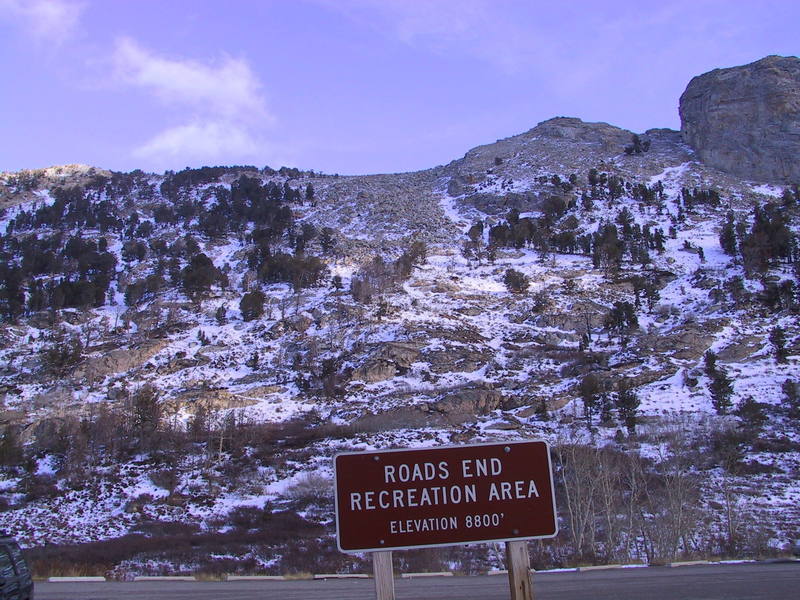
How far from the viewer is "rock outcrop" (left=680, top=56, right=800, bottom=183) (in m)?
115

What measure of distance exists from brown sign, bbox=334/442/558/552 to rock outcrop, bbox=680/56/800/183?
131214 millimetres

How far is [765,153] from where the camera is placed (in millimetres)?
116000

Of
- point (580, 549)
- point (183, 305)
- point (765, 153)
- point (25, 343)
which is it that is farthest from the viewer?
point (765, 153)

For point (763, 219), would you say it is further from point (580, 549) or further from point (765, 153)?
point (580, 549)

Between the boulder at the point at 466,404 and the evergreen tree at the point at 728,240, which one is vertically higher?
the evergreen tree at the point at 728,240

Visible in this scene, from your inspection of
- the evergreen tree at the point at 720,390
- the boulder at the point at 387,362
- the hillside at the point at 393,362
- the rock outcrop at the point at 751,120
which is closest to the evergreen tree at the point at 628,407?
the hillside at the point at 393,362

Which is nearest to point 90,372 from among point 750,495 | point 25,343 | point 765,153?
point 25,343

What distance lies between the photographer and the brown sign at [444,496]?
4.27m

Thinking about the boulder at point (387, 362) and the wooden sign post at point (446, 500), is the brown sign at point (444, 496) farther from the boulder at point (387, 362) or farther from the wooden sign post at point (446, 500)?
the boulder at point (387, 362)

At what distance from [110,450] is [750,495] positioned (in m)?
43.7

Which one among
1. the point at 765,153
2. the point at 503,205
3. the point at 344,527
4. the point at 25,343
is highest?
the point at 765,153

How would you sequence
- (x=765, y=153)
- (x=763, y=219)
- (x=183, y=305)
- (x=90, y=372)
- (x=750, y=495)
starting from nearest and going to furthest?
(x=750, y=495) → (x=90, y=372) → (x=183, y=305) → (x=763, y=219) → (x=765, y=153)

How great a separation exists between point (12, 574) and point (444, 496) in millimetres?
6524

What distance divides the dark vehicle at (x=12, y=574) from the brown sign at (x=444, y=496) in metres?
5.71
